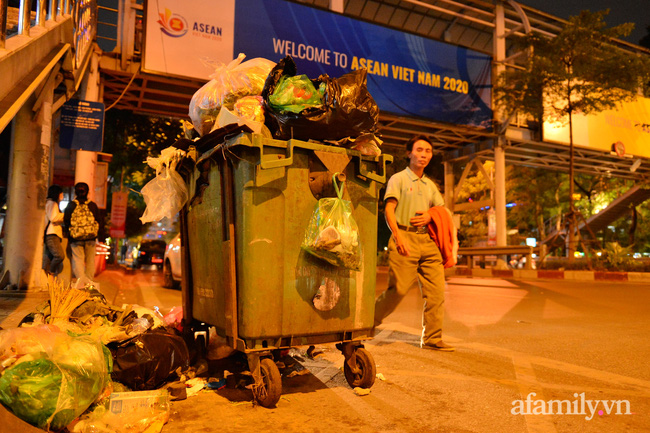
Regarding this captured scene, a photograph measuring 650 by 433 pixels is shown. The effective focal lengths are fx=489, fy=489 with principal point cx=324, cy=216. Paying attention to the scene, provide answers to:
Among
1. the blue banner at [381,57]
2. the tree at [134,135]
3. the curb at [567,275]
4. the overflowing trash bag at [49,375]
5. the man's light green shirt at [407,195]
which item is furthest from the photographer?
the tree at [134,135]

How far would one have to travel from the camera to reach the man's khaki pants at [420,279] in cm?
418

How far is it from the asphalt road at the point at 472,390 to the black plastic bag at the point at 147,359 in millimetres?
207

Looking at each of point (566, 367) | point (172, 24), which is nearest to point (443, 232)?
point (566, 367)

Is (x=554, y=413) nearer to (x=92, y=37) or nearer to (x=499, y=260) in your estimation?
(x=92, y=37)

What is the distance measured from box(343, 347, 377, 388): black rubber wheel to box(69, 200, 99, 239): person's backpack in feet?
15.9

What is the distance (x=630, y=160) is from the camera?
22156 millimetres

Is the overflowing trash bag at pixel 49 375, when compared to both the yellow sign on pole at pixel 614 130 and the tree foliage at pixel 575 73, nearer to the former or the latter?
the tree foliage at pixel 575 73

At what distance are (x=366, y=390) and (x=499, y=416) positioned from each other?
2.52 ft

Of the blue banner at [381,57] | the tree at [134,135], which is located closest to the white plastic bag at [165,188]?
the blue banner at [381,57]

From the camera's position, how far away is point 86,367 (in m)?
2.19

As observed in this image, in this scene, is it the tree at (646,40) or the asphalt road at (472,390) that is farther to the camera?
the tree at (646,40)

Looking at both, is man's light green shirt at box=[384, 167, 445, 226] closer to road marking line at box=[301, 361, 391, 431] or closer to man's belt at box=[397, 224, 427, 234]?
man's belt at box=[397, 224, 427, 234]

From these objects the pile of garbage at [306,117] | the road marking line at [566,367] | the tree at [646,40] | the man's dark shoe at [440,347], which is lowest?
the road marking line at [566,367]

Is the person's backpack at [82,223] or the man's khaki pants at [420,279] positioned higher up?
the person's backpack at [82,223]
